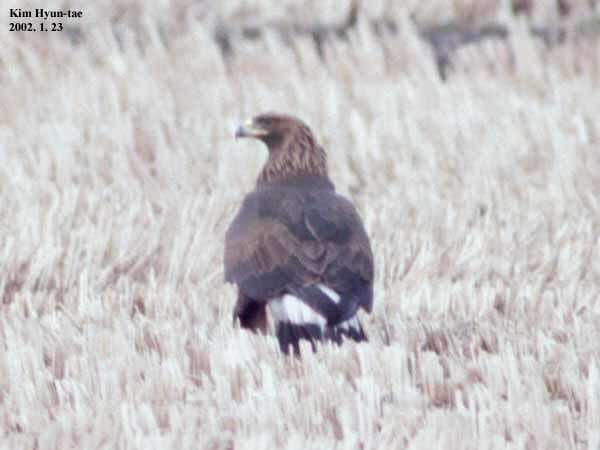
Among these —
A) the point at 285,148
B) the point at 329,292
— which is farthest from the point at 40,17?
the point at 329,292

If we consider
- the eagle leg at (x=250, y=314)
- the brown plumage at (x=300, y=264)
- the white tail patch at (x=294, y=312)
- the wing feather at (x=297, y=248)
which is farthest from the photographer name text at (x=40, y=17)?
the white tail patch at (x=294, y=312)

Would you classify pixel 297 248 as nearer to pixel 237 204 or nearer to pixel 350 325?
pixel 350 325

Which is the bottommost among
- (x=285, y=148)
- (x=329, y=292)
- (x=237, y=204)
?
(x=329, y=292)

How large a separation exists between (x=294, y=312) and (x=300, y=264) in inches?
6.5

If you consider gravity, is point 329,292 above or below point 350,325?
above

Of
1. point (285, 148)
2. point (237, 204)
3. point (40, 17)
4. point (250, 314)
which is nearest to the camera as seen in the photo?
point (250, 314)

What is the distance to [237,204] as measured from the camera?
23.8 ft

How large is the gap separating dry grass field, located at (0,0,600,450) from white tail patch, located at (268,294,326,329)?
19 centimetres

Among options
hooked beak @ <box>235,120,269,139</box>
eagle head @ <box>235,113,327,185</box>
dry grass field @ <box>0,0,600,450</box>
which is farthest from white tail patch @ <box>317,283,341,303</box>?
hooked beak @ <box>235,120,269,139</box>

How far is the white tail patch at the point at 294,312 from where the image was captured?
5.30 metres

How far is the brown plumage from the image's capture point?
528cm

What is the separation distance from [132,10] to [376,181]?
8.41 ft

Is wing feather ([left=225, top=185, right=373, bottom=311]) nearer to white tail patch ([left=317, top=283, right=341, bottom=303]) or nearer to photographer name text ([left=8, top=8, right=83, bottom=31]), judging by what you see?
white tail patch ([left=317, top=283, right=341, bottom=303])

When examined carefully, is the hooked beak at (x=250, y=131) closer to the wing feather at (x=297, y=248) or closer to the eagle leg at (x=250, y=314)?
the wing feather at (x=297, y=248)
